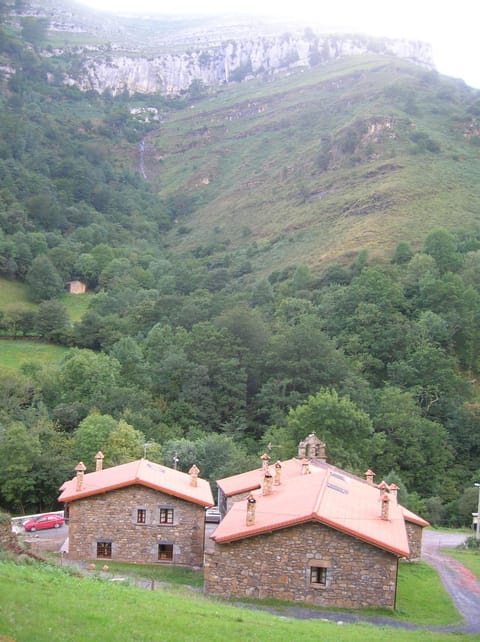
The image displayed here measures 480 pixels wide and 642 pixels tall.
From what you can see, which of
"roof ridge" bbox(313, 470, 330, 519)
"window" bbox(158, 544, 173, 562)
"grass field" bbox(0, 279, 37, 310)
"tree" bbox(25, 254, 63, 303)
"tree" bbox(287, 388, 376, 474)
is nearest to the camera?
"roof ridge" bbox(313, 470, 330, 519)

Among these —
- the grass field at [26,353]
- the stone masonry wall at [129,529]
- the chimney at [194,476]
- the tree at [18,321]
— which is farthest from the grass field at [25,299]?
the stone masonry wall at [129,529]

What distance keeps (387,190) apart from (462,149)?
22.5 meters

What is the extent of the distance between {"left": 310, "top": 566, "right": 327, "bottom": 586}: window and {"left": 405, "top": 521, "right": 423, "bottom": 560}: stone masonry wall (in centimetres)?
958

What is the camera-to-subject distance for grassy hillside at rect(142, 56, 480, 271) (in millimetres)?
96438

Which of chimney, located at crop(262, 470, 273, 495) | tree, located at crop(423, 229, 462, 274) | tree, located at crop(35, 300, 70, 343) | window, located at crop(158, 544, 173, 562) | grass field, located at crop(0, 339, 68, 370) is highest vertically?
tree, located at crop(423, 229, 462, 274)

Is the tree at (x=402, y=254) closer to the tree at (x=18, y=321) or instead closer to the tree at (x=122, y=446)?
the tree at (x=18, y=321)

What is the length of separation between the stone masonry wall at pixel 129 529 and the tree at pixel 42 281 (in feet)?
212

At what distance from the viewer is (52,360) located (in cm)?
7081

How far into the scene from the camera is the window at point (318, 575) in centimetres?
2200

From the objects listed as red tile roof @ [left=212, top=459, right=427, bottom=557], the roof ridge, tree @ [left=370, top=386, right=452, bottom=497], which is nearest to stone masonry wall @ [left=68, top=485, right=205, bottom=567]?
red tile roof @ [left=212, top=459, right=427, bottom=557]

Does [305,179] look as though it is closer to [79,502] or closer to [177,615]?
[79,502]

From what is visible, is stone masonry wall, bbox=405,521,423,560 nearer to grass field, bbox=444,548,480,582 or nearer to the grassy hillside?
grass field, bbox=444,548,480,582

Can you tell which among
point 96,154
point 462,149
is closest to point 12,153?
point 96,154

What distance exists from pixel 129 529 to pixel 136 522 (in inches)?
14.1
